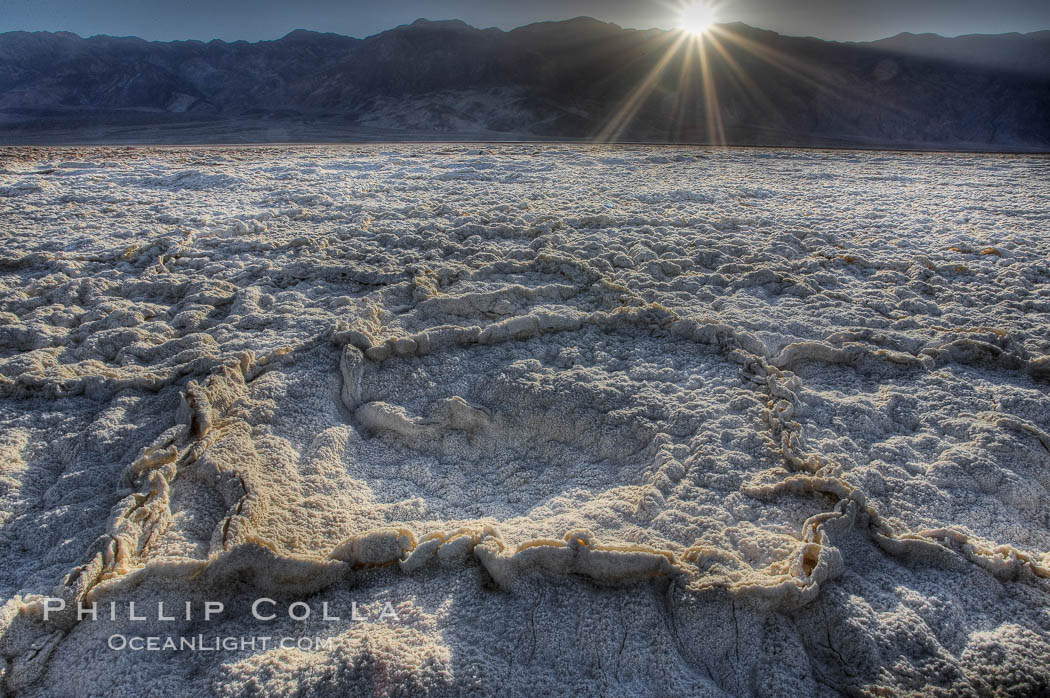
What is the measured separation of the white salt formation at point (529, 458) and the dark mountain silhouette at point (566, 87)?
1511 centimetres

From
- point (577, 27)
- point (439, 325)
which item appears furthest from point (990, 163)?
point (577, 27)

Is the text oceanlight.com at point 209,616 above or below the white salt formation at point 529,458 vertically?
below

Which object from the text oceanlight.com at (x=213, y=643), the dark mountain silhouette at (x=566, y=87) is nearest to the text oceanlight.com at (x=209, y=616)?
the text oceanlight.com at (x=213, y=643)

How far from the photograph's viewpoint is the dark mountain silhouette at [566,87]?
2180cm

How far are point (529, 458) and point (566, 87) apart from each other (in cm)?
2740

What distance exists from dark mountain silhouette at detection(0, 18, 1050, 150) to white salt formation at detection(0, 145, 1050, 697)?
15114mm

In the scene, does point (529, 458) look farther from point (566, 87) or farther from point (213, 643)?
point (566, 87)

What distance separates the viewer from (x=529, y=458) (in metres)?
1.88

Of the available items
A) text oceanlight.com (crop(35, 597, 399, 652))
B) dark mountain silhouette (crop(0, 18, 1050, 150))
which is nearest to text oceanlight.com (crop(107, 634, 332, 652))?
text oceanlight.com (crop(35, 597, 399, 652))

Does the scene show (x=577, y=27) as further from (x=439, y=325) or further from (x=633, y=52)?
(x=439, y=325)

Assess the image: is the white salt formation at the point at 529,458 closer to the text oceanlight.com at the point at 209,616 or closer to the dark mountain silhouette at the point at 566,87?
the text oceanlight.com at the point at 209,616

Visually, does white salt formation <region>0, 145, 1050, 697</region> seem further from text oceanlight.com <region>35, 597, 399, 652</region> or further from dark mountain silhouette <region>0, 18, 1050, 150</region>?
dark mountain silhouette <region>0, 18, 1050, 150</region>

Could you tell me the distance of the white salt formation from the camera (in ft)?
3.91

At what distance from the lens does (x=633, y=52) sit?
28703 mm
